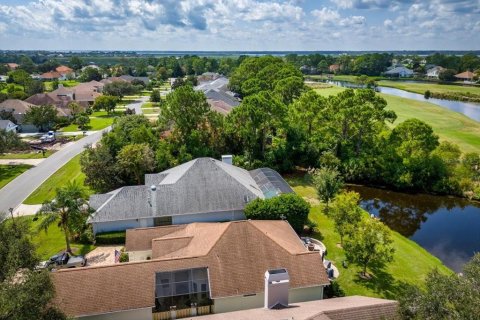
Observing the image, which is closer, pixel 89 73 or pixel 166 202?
pixel 166 202

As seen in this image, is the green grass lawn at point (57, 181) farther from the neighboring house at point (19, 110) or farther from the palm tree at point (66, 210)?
the neighboring house at point (19, 110)

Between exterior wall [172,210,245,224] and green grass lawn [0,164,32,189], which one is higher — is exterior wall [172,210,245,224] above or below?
above

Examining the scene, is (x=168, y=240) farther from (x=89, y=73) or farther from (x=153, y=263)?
(x=89, y=73)

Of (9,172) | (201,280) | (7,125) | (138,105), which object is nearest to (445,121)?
(201,280)

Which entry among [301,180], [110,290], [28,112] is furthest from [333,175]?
[28,112]

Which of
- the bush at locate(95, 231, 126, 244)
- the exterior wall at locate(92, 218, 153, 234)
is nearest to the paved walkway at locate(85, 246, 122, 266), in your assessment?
the bush at locate(95, 231, 126, 244)

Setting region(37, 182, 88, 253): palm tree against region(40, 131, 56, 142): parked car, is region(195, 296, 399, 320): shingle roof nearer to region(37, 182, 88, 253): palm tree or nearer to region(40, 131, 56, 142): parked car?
region(37, 182, 88, 253): palm tree
